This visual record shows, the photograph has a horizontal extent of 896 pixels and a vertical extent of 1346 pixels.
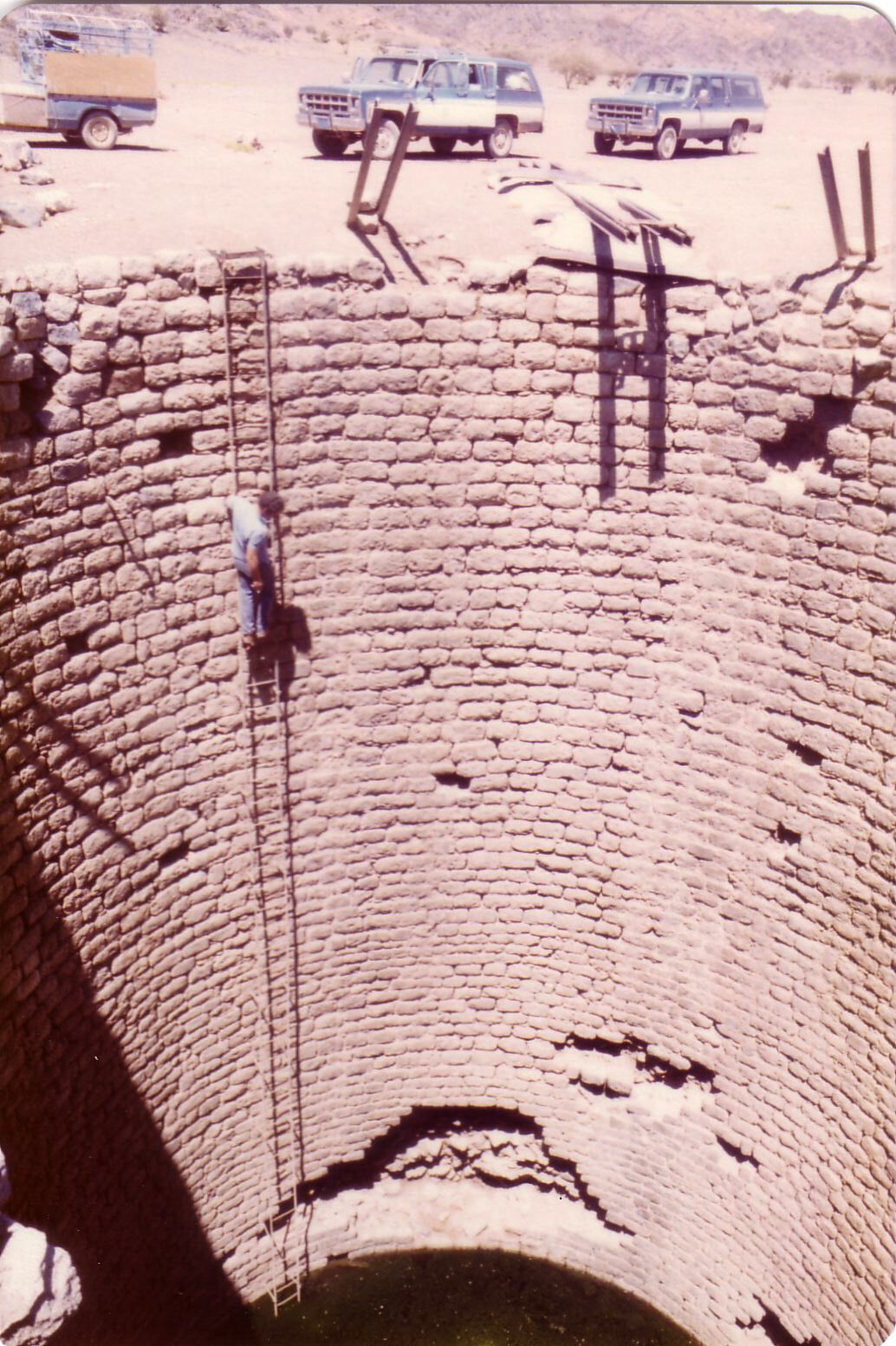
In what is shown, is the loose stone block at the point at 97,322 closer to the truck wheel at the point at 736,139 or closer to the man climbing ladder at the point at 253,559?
the man climbing ladder at the point at 253,559

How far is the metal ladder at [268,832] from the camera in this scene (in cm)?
576

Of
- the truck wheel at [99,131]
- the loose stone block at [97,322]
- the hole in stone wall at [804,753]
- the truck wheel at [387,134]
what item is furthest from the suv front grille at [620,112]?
the loose stone block at [97,322]

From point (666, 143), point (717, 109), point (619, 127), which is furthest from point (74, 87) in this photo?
point (717, 109)

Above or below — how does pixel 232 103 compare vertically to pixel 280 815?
above

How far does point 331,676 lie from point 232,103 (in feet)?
29.8

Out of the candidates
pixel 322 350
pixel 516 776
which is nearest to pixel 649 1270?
pixel 516 776

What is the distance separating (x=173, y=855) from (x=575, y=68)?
14479 mm

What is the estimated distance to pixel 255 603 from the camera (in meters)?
6.22

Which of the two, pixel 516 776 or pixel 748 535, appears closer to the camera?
pixel 748 535

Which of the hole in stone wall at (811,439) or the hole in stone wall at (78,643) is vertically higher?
the hole in stone wall at (811,439)

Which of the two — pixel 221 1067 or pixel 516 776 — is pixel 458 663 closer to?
pixel 516 776

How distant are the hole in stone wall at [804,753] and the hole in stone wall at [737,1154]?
3.30m

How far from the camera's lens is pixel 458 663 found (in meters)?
6.97

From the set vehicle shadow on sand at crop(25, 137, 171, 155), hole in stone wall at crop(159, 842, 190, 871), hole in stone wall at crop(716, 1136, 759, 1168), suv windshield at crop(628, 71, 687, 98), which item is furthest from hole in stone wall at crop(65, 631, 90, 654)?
suv windshield at crop(628, 71, 687, 98)
